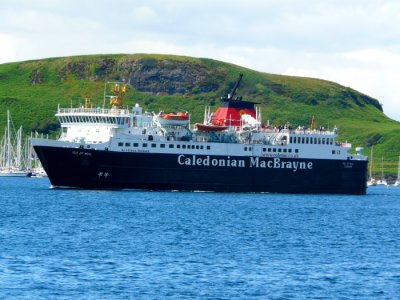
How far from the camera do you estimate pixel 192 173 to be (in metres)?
89.7

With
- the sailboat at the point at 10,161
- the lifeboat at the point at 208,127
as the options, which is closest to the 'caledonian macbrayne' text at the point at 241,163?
the lifeboat at the point at 208,127

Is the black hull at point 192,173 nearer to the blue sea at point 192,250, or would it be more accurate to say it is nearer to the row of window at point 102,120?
the row of window at point 102,120

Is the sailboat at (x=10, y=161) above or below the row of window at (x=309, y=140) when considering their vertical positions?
below

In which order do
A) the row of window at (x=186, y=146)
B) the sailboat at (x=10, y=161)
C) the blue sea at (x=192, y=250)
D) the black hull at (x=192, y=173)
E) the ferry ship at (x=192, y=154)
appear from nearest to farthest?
the blue sea at (x=192, y=250)
the black hull at (x=192, y=173)
the ferry ship at (x=192, y=154)
the row of window at (x=186, y=146)
the sailboat at (x=10, y=161)

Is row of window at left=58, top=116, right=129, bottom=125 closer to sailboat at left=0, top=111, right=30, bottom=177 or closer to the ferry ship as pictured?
the ferry ship

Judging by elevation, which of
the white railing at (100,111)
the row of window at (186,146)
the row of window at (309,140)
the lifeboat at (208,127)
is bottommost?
the row of window at (186,146)

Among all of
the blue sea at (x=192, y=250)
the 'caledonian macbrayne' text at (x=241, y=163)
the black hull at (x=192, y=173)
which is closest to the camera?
the blue sea at (x=192, y=250)

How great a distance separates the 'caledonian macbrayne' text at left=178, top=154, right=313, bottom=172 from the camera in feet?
293

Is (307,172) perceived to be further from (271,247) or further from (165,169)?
(271,247)

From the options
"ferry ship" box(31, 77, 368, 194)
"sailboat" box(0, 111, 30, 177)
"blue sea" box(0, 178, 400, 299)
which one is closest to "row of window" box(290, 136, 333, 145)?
"ferry ship" box(31, 77, 368, 194)

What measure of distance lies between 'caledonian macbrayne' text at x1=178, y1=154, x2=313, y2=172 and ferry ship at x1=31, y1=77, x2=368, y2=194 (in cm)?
5

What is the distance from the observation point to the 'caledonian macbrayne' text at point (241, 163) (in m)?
89.4

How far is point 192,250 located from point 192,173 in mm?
42302

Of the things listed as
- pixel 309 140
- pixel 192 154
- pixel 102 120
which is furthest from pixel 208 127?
pixel 102 120
